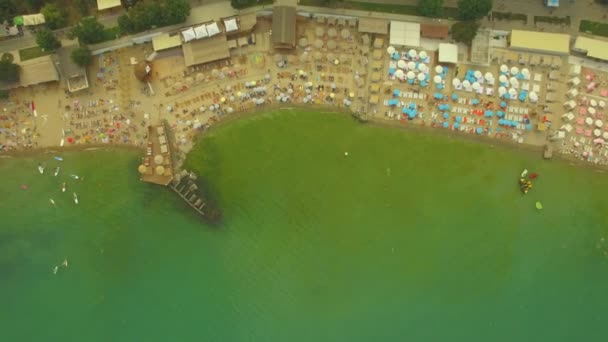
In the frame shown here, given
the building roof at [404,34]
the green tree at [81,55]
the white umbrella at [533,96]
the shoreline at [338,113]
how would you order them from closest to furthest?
the green tree at [81,55]
the shoreline at [338,113]
the building roof at [404,34]
the white umbrella at [533,96]

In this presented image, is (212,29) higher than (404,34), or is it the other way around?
(212,29)

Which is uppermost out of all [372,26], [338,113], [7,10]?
[7,10]

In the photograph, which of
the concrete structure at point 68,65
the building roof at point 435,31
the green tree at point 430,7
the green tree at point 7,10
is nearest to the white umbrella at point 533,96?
the building roof at point 435,31

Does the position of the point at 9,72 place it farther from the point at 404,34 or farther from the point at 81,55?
the point at 404,34

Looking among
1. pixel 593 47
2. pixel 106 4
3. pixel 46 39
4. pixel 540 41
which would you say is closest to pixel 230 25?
pixel 106 4

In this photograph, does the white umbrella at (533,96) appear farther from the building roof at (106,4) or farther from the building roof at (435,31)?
the building roof at (106,4)

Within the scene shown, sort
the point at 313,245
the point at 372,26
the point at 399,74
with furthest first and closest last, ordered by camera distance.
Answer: the point at 399,74 → the point at 372,26 → the point at 313,245
